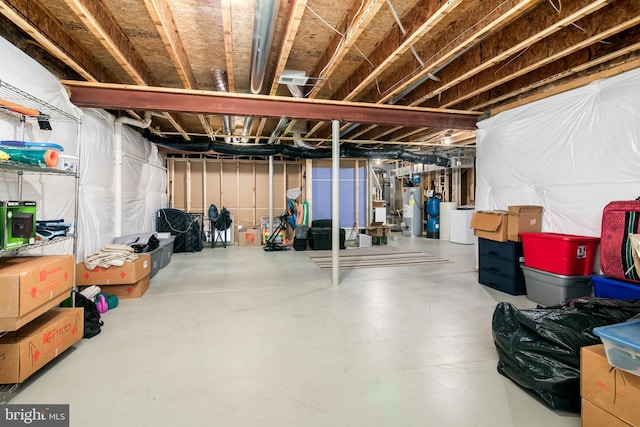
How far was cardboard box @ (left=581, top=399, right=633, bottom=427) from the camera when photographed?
1.33 m

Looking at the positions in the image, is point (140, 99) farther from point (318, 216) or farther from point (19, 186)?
point (318, 216)

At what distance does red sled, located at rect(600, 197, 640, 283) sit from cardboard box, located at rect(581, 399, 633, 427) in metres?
1.63

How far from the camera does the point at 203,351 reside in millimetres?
2311

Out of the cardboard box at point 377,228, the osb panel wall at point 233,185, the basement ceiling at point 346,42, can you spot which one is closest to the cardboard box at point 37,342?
the basement ceiling at point 346,42

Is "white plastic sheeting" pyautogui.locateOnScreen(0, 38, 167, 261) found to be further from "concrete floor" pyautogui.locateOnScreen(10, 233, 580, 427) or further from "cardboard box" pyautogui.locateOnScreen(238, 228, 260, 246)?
"cardboard box" pyautogui.locateOnScreen(238, 228, 260, 246)

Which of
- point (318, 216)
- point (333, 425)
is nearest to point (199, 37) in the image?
point (333, 425)

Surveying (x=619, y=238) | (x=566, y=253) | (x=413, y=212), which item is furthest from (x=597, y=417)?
(x=413, y=212)

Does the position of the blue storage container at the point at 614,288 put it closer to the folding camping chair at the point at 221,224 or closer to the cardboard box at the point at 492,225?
the cardboard box at the point at 492,225

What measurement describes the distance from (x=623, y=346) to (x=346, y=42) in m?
2.74

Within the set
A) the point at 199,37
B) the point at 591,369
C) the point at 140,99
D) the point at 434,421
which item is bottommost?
the point at 434,421

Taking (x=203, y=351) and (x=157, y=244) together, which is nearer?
(x=203, y=351)

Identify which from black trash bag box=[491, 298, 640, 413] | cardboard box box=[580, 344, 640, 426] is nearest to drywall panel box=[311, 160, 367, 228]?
black trash bag box=[491, 298, 640, 413]

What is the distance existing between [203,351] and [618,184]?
4.04 metres

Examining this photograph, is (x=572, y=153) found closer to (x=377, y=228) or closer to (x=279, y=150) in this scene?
(x=377, y=228)
